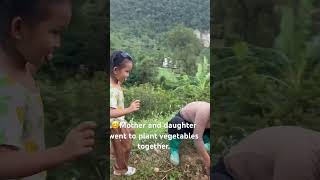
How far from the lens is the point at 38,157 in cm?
182

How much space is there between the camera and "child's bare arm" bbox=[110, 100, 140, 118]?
9.52ft

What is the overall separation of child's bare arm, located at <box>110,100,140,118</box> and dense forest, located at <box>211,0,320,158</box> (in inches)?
16.6

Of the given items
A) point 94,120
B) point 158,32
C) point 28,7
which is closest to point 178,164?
point 94,120

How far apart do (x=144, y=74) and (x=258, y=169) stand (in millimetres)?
880

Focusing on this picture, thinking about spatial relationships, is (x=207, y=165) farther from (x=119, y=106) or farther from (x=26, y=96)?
(x=26, y=96)

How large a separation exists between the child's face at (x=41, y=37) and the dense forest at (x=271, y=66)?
1.04 meters

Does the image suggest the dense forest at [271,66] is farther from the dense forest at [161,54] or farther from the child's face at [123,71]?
the child's face at [123,71]

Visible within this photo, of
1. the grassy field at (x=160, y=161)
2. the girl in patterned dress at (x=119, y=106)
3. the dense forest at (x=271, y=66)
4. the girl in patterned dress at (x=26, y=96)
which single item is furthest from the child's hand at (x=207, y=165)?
the girl in patterned dress at (x=26, y=96)

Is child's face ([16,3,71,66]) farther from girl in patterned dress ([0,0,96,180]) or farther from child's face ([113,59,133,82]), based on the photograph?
child's face ([113,59,133,82])

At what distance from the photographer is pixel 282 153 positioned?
2.21 metres

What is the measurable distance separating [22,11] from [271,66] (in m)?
1.37

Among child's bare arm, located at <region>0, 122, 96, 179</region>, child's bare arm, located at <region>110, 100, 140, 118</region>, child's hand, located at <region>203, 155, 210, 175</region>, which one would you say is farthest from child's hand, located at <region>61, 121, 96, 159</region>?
child's hand, located at <region>203, 155, 210, 175</region>

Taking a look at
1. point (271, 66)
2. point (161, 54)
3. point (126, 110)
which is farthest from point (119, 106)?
point (271, 66)

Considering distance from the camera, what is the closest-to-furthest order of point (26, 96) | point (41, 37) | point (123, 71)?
1. point (26, 96)
2. point (41, 37)
3. point (123, 71)
